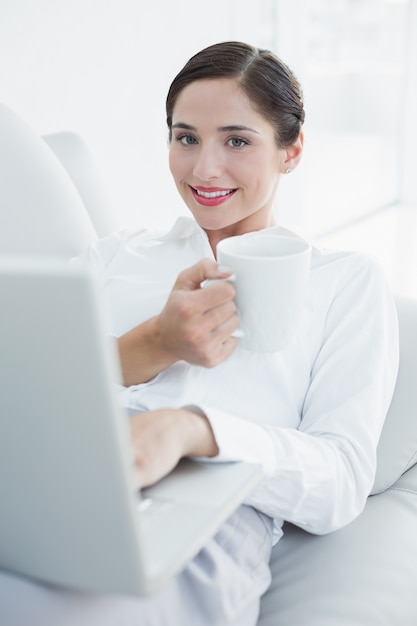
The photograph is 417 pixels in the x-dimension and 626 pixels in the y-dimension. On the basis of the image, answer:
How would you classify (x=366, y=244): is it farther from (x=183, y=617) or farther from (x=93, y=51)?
(x=183, y=617)

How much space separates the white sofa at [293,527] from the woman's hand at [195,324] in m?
0.33

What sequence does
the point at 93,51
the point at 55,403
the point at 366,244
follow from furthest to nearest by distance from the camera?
the point at 366,244 → the point at 93,51 → the point at 55,403

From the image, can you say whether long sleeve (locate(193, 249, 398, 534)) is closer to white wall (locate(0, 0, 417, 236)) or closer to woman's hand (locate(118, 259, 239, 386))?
woman's hand (locate(118, 259, 239, 386))

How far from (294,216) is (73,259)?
2.74 m

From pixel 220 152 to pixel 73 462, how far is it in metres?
0.77

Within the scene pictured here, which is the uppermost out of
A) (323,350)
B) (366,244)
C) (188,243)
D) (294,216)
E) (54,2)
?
(54,2)

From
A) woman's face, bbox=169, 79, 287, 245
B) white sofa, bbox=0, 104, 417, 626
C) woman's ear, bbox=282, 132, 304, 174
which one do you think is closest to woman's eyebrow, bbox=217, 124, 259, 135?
woman's face, bbox=169, 79, 287, 245

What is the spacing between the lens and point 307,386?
4.12ft

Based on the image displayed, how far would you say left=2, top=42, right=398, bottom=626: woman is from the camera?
966 mm

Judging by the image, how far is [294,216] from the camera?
4.18m

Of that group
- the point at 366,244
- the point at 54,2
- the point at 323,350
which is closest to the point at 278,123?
the point at 323,350

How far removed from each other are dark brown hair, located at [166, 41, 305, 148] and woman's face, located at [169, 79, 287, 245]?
0.01m

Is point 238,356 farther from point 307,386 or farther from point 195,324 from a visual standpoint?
point 195,324

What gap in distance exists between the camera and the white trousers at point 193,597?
855 mm
